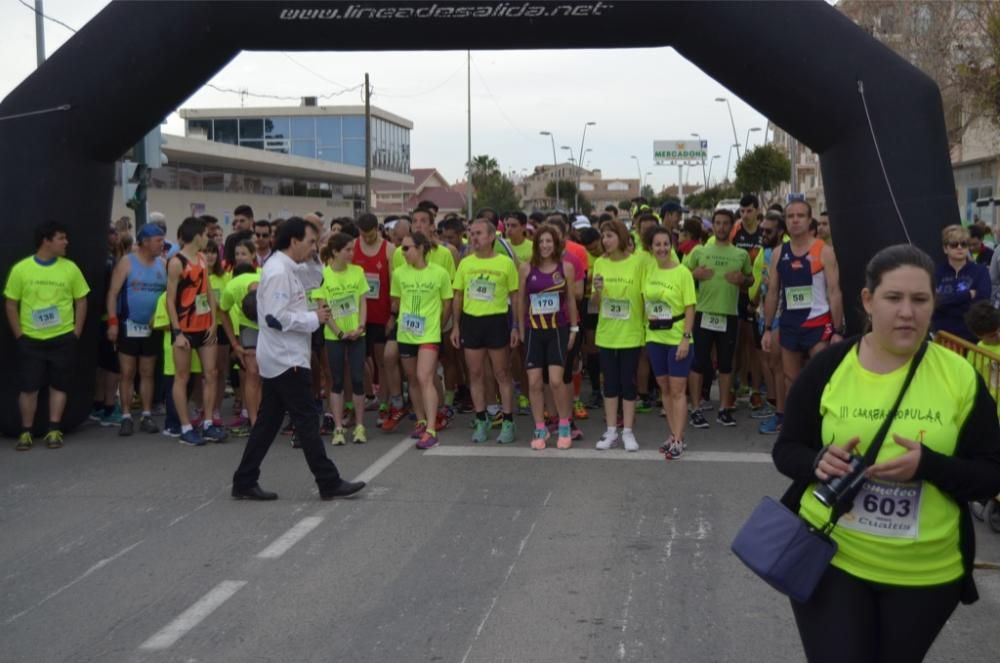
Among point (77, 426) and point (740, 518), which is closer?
point (740, 518)

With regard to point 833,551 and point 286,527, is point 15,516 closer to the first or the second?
point 286,527

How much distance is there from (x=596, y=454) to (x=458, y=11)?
400 centimetres

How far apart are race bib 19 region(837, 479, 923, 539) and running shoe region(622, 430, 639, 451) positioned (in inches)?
259

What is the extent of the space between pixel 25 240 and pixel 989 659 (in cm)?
870

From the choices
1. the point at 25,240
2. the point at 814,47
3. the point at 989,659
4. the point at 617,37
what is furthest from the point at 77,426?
the point at 989,659

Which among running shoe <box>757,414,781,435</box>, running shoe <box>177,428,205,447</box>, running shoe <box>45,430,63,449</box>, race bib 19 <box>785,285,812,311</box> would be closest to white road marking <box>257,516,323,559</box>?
running shoe <box>177,428,205,447</box>

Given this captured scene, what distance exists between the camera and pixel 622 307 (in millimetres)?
10023

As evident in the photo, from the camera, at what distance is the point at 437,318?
1034 centimetres

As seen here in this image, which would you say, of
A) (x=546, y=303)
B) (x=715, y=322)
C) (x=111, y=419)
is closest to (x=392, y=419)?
(x=546, y=303)

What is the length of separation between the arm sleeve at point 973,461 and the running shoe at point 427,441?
7136 millimetres

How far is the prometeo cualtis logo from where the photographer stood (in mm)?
9898

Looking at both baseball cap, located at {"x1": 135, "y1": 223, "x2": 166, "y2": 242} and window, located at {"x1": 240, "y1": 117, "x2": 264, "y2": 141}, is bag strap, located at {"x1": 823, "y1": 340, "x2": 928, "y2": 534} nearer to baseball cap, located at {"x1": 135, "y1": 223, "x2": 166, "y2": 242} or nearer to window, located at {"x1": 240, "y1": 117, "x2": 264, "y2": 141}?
baseball cap, located at {"x1": 135, "y1": 223, "x2": 166, "y2": 242}

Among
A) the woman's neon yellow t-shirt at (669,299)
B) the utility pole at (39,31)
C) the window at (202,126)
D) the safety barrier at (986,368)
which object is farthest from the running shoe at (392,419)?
the window at (202,126)

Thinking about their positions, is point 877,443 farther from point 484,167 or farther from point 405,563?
point 484,167
